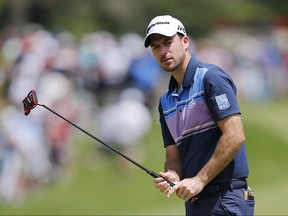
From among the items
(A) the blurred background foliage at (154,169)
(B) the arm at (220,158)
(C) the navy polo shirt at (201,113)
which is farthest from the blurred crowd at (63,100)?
(B) the arm at (220,158)

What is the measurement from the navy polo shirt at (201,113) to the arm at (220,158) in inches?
3.4

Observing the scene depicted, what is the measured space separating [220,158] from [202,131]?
34 cm

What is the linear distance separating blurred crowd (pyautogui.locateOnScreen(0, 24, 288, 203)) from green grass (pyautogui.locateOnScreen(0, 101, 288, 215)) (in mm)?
296

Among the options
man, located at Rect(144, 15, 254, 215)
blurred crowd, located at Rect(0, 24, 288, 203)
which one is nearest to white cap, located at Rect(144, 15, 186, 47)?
man, located at Rect(144, 15, 254, 215)

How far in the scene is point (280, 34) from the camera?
45.8 meters

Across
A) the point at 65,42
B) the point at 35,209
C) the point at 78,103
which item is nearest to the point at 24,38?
the point at 65,42

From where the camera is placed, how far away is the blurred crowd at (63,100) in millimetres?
16391

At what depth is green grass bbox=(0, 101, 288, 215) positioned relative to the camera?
618 inches

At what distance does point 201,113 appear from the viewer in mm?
6742

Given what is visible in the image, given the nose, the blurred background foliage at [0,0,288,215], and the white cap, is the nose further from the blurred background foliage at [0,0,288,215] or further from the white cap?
the blurred background foliage at [0,0,288,215]

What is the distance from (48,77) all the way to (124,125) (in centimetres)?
184

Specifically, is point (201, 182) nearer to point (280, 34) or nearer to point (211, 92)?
point (211, 92)

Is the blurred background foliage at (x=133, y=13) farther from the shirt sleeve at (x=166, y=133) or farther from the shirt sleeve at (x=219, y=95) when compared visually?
the shirt sleeve at (x=219, y=95)

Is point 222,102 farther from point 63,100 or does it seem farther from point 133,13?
point 133,13
